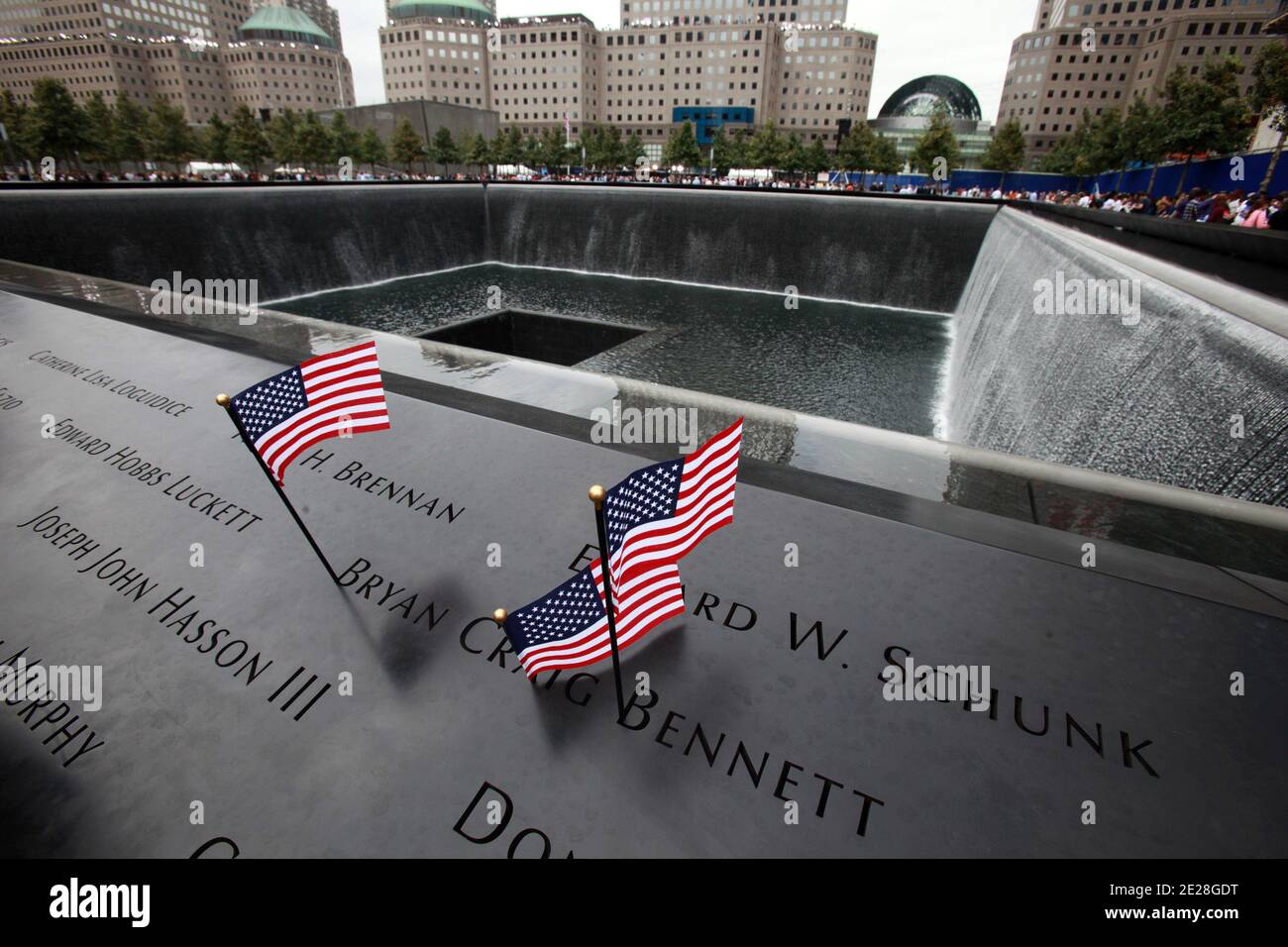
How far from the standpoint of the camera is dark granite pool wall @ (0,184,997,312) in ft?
51.2

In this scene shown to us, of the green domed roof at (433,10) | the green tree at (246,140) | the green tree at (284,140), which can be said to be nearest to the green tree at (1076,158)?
the green tree at (246,140)

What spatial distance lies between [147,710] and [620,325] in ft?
42.7

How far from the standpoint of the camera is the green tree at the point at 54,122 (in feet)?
108

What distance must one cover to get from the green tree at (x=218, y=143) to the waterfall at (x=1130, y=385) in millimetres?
58330

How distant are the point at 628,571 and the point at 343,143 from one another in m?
65.8

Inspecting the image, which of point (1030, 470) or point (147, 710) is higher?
point (1030, 470)

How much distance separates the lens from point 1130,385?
16.8ft

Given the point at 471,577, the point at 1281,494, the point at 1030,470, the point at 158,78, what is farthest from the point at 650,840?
the point at 158,78

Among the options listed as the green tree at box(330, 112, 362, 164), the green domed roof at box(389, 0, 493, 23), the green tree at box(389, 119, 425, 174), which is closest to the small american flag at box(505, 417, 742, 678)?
the green tree at box(389, 119, 425, 174)

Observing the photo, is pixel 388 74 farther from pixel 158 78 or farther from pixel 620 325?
pixel 620 325

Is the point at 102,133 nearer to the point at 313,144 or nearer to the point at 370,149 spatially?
the point at 313,144

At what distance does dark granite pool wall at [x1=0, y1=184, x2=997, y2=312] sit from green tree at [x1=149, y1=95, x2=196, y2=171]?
127 ft
